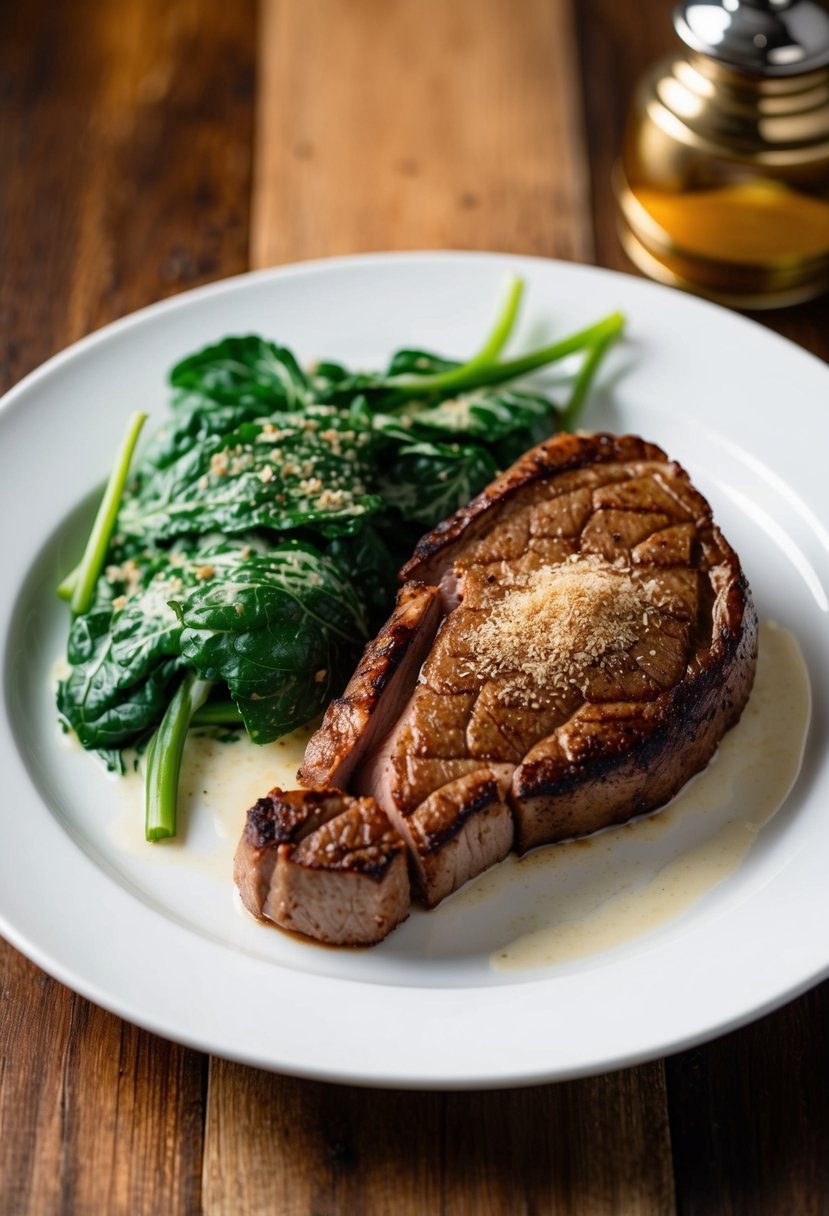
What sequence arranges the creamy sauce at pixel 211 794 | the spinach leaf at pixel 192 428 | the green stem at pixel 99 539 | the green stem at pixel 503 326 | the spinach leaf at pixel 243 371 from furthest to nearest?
the green stem at pixel 503 326 → the spinach leaf at pixel 243 371 → the spinach leaf at pixel 192 428 → the green stem at pixel 99 539 → the creamy sauce at pixel 211 794

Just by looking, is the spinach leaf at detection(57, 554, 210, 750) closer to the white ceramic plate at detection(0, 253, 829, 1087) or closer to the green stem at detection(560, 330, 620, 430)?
the white ceramic plate at detection(0, 253, 829, 1087)

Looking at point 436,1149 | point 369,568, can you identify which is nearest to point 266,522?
point 369,568

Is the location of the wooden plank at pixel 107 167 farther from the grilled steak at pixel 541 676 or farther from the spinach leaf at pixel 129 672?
the grilled steak at pixel 541 676

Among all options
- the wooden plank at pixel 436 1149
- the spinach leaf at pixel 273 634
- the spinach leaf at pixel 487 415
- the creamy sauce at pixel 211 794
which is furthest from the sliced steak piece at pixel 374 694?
the spinach leaf at pixel 487 415

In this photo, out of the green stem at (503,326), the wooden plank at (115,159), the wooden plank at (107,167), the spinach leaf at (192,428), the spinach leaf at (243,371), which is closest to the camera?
the spinach leaf at (192,428)

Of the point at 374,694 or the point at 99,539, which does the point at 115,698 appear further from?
the point at 374,694

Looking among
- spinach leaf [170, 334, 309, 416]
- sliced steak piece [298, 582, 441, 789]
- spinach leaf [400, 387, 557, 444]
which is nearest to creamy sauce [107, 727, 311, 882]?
sliced steak piece [298, 582, 441, 789]
